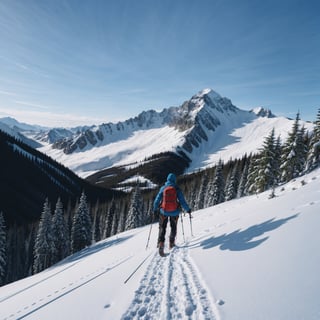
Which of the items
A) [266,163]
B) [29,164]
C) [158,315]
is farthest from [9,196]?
[158,315]

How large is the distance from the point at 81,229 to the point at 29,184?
95.4m

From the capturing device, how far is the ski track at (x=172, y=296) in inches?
161

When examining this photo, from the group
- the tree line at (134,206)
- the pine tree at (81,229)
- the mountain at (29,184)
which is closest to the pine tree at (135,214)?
the tree line at (134,206)

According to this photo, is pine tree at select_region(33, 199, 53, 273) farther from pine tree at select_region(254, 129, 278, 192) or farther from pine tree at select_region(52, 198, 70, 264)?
pine tree at select_region(254, 129, 278, 192)

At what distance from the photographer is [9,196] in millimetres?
98062

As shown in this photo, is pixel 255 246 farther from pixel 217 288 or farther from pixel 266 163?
pixel 266 163

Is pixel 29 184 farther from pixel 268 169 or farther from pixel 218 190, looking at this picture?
pixel 268 169

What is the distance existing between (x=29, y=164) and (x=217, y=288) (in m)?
154

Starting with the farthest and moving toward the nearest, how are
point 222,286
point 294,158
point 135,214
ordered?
point 135,214 < point 294,158 < point 222,286

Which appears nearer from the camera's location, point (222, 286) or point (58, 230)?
point (222, 286)

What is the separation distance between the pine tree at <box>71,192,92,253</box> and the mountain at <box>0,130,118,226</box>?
5951 centimetres

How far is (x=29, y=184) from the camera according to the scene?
116 metres

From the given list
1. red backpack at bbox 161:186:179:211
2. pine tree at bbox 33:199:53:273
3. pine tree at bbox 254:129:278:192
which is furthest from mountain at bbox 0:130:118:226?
red backpack at bbox 161:186:179:211

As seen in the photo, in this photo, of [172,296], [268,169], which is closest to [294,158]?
[268,169]
